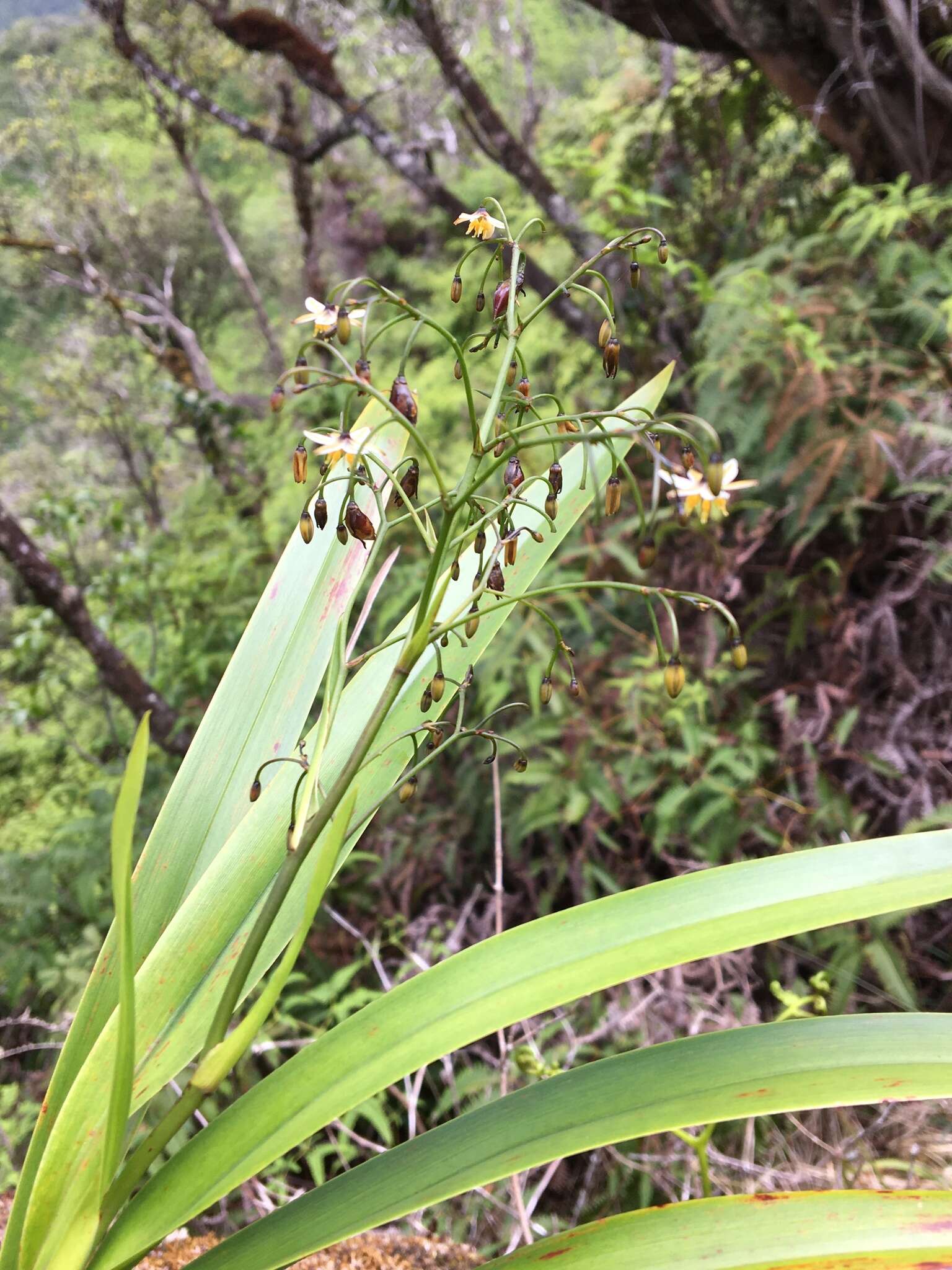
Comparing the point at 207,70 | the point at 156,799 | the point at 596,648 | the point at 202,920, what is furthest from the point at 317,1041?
the point at 207,70

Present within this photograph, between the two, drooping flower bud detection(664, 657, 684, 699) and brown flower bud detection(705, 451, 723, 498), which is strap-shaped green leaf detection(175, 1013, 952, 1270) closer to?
drooping flower bud detection(664, 657, 684, 699)

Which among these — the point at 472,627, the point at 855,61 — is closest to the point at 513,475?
the point at 472,627

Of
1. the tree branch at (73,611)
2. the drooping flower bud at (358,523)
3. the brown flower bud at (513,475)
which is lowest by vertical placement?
the drooping flower bud at (358,523)

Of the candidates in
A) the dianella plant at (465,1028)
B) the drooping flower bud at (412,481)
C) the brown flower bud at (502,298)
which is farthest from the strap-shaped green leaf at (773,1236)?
the brown flower bud at (502,298)

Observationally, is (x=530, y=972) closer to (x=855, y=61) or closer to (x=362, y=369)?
(x=362, y=369)

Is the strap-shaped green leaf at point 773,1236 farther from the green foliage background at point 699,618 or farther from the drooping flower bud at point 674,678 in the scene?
the green foliage background at point 699,618

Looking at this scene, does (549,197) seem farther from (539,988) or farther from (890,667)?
(539,988)
